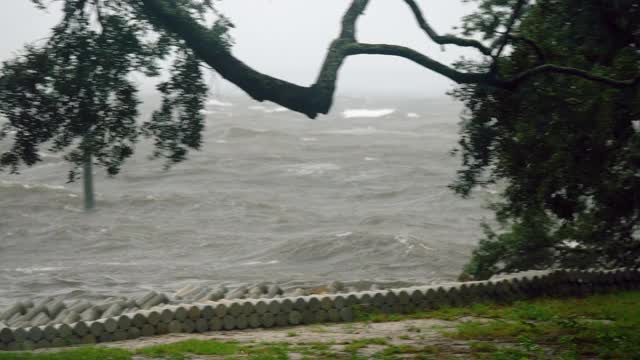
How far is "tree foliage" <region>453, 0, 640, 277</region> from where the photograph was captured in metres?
12.8

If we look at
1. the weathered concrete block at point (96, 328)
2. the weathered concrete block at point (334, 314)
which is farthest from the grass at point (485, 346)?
the weathered concrete block at point (96, 328)

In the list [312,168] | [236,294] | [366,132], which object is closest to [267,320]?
[236,294]

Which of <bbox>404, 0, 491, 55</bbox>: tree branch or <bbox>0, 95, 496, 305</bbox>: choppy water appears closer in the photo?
<bbox>404, 0, 491, 55</bbox>: tree branch

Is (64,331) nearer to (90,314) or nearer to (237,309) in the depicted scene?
(90,314)

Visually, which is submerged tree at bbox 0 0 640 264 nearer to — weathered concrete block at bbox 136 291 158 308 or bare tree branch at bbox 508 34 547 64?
bare tree branch at bbox 508 34 547 64

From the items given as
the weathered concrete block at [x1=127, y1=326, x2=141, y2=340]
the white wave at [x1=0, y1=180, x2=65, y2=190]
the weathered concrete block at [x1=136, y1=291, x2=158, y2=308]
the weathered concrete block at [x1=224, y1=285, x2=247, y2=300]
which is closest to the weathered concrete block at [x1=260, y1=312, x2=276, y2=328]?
the weathered concrete block at [x1=224, y1=285, x2=247, y2=300]

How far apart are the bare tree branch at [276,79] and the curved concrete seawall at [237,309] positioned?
5.80 metres

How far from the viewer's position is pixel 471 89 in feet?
44.5

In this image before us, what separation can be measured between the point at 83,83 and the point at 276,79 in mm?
2552

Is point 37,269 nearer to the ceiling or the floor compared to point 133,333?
nearer to the ceiling

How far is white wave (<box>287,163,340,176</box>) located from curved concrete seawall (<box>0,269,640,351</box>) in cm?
5084

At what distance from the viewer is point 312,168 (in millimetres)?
A: 72188

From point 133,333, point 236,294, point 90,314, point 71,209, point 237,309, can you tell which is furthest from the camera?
point 71,209

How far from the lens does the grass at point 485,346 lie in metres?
11.7
